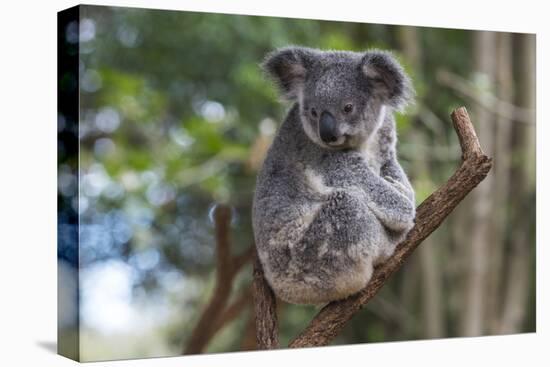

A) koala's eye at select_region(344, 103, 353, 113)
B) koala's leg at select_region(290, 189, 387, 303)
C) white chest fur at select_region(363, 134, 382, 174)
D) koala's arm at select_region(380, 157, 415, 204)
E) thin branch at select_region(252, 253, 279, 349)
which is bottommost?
thin branch at select_region(252, 253, 279, 349)

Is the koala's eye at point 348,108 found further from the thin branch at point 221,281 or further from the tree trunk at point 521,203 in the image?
the tree trunk at point 521,203

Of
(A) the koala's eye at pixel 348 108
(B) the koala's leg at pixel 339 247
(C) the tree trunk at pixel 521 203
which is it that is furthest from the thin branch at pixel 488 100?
(B) the koala's leg at pixel 339 247

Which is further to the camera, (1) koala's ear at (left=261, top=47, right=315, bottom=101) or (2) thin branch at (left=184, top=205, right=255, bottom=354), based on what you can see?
(2) thin branch at (left=184, top=205, right=255, bottom=354)

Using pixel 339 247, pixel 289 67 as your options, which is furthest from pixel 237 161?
pixel 339 247

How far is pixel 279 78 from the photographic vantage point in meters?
4.54

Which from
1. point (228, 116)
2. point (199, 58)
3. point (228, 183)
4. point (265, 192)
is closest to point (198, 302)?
point (228, 183)

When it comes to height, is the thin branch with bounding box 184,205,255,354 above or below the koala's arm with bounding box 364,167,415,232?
below

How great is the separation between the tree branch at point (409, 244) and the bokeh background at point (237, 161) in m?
2.17

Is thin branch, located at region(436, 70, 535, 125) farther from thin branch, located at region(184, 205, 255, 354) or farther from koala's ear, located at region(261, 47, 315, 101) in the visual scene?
koala's ear, located at region(261, 47, 315, 101)

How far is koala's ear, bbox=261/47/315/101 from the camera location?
4.43 m

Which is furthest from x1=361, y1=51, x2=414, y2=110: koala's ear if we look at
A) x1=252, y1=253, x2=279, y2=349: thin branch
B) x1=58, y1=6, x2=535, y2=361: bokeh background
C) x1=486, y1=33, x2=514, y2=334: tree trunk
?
x1=486, y1=33, x2=514, y2=334: tree trunk

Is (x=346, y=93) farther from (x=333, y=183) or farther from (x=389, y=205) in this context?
(x=389, y=205)

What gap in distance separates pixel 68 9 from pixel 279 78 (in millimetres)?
1366

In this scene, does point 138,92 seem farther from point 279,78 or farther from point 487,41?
point 487,41
